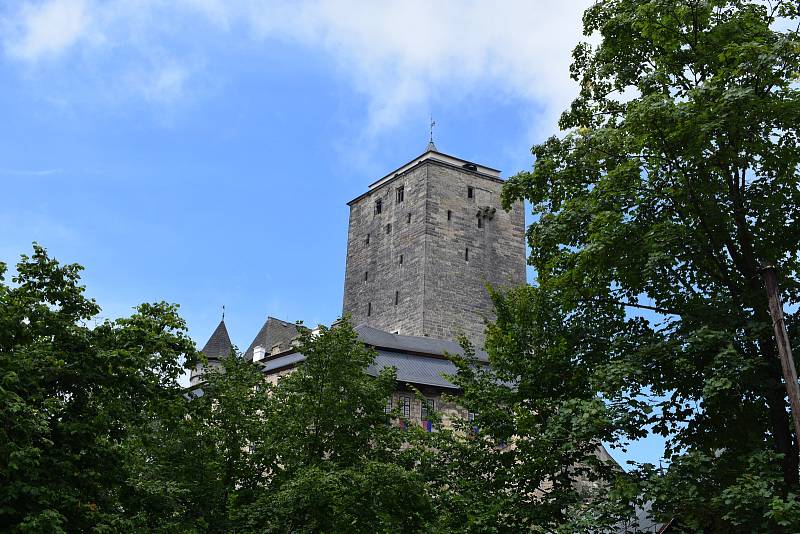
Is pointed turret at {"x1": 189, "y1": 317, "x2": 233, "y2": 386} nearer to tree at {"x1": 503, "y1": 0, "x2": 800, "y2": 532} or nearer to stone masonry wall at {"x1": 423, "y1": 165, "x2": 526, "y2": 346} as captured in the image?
stone masonry wall at {"x1": 423, "y1": 165, "x2": 526, "y2": 346}

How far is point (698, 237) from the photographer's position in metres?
16.9

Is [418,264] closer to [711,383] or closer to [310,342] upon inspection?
[310,342]

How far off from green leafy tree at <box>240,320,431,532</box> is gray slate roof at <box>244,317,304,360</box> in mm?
36773

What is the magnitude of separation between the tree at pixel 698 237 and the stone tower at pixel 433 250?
43301mm

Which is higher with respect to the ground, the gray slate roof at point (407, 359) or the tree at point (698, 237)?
the gray slate roof at point (407, 359)

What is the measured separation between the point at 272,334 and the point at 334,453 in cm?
4184

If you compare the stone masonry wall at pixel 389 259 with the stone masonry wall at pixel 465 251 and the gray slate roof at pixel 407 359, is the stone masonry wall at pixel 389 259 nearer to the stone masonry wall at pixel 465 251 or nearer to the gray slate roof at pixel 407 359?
the stone masonry wall at pixel 465 251

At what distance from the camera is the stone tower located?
2488 inches

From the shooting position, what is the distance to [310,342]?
990 inches

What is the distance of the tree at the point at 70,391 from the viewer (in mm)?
14258

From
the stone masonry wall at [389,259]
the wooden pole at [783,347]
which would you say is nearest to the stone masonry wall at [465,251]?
the stone masonry wall at [389,259]

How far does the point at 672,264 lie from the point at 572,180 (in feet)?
9.82

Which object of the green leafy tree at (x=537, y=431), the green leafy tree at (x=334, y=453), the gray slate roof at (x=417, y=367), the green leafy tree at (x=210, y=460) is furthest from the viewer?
the gray slate roof at (x=417, y=367)

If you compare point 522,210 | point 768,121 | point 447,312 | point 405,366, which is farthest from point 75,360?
point 522,210
